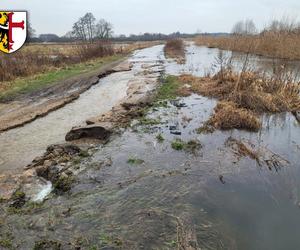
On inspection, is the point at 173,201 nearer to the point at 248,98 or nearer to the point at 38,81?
the point at 248,98

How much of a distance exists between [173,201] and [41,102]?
910 cm

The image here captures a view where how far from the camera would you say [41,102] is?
12.6 m

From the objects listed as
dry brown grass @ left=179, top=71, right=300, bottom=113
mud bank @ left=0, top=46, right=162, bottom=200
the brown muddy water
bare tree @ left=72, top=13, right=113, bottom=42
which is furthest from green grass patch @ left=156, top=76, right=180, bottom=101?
bare tree @ left=72, top=13, right=113, bottom=42

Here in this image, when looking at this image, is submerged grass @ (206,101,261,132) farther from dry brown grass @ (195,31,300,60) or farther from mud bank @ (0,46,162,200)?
dry brown grass @ (195,31,300,60)

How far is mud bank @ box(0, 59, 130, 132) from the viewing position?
33.4 feet

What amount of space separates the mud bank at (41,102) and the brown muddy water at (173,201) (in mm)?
3964

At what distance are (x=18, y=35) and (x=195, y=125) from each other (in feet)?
17.0

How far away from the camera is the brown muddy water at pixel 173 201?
417 centimetres

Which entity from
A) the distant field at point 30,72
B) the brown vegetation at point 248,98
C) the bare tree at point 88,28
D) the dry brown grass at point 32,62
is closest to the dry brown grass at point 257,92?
the brown vegetation at point 248,98

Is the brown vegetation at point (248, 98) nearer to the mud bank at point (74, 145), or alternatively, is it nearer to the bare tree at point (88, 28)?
the mud bank at point (74, 145)

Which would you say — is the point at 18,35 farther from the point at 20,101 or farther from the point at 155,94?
the point at 155,94

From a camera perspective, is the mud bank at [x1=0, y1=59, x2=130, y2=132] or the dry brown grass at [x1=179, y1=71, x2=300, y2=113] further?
the dry brown grass at [x1=179, y1=71, x2=300, y2=113]

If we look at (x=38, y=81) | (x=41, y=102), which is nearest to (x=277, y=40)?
(x=38, y=81)

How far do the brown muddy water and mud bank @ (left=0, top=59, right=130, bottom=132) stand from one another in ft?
13.0
